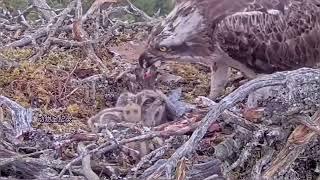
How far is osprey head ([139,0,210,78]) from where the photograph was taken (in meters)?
3.95

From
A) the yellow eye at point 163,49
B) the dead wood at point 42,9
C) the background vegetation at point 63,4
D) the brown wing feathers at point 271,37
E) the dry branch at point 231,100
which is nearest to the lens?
the dry branch at point 231,100

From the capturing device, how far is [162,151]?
3033 millimetres

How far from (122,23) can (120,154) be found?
6.27 feet

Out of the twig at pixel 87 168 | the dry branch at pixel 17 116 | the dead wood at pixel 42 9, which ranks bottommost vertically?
the twig at pixel 87 168

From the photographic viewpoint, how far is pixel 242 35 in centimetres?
383

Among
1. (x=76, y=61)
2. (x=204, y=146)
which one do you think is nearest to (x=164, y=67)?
(x=76, y=61)

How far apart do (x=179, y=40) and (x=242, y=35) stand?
1.13 ft

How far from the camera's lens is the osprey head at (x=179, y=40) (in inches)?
156

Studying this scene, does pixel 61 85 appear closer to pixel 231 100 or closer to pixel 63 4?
pixel 231 100

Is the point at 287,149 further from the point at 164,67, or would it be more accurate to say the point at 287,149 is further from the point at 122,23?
the point at 122,23

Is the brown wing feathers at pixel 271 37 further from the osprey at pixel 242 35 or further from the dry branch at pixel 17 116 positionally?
the dry branch at pixel 17 116

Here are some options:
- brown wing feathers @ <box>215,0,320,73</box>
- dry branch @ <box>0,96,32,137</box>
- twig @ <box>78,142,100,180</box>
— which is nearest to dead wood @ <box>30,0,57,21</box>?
brown wing feathers @ <box>215,0,320,73</box>

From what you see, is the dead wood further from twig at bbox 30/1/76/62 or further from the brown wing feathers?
the brown wing feathers

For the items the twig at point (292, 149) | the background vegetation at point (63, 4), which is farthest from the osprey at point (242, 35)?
the background vegetation at point (63, 4)
